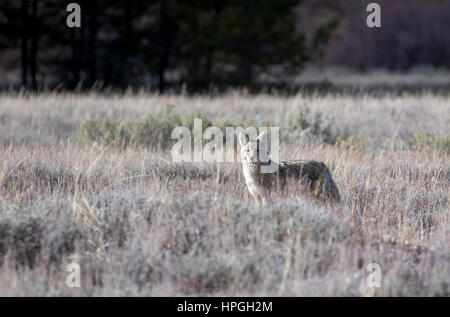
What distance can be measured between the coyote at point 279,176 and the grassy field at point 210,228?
0.19 m

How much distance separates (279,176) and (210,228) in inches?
52.1

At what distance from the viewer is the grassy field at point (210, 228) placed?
489 centimetres

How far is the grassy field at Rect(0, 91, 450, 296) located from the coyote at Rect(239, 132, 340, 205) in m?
0.19

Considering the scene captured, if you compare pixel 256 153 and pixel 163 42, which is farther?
pixel 163 42

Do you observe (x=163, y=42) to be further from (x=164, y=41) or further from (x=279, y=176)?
(x=279, y=176)

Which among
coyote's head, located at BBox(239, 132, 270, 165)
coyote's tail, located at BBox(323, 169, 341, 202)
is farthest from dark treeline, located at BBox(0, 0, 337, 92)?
coyote's tail, located at BBox(323, 169, 341, 202)

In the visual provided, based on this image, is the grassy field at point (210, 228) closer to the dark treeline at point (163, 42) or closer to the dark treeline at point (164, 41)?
the dark treeline at point (163, 42)

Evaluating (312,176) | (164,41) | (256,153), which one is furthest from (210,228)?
(164,41)

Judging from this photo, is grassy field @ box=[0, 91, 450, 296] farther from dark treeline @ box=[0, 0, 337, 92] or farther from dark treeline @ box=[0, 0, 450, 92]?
dark treeline @ box=[0, 0, 337, 92]

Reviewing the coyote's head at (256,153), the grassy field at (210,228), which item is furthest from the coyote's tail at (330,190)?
the coyote's head at (256,153)

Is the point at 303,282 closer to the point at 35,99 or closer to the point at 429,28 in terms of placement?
the point at 35,99

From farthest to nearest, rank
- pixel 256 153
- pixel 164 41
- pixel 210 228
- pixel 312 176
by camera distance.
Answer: pixel 164 41
pixel 312 176
pixel 256 153
pixel 210 228

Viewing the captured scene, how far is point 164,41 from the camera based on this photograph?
21969 millimetres

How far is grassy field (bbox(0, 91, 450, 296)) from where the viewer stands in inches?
193
